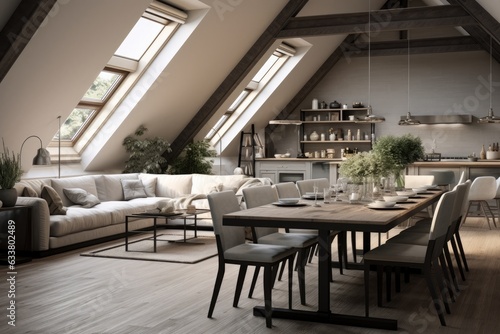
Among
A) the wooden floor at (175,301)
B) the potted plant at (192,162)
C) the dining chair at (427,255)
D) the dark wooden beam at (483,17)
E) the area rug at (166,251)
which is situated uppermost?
the dark wooden beam at (483,17)

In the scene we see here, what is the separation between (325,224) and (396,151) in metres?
2.26

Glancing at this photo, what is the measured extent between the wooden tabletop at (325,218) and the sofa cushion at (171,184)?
4.79 meters

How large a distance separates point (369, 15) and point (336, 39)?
285 cm

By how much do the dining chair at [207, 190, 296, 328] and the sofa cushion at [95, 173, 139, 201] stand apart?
427 centimetres

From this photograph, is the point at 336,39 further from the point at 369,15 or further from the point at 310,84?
the point at 369,15

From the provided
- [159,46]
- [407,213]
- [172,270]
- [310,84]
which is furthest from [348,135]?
[407,213]

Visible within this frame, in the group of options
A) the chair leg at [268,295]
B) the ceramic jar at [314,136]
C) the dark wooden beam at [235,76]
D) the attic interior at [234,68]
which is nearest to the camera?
the chair leg at [268,295]

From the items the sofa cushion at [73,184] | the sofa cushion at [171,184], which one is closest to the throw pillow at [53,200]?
the sofa cushion at [73,184]

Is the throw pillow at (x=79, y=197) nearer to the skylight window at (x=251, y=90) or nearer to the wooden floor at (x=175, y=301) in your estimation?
the wooden floor at (x=175, y=301)

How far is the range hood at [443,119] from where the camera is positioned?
37.3 feet

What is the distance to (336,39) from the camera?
11570 millimetres

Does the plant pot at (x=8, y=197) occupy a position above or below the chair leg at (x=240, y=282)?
above

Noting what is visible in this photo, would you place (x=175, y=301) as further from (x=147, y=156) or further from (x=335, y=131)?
(x=335, y=131)

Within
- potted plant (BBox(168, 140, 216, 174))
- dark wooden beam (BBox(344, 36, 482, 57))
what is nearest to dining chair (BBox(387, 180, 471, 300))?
potted plant (BBox(168, 140, 216, 174))
